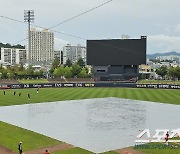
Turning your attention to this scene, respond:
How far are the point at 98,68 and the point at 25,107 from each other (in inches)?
2551

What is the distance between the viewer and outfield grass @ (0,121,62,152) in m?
26.2

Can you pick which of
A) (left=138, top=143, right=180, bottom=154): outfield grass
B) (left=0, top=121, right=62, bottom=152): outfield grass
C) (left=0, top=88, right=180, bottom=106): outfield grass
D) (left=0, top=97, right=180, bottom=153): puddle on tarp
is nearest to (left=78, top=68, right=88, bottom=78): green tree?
(left=0, top=88, right=180, bottom=106): outfield grass

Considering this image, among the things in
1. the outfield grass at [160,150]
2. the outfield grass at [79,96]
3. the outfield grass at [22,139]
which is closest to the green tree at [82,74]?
the outfield grass at [79,96]

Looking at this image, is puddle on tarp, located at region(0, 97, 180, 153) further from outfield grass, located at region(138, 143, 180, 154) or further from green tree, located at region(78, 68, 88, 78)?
green tree, located at region(78, 68, 88, 78)

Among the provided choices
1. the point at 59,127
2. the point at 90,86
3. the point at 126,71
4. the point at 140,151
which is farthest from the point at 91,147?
the point at 126,71

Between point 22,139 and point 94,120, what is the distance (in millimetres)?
12411

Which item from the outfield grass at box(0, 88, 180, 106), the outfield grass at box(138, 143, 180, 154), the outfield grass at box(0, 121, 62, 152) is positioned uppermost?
the outfield grass at box(0, 88, 180, 106)

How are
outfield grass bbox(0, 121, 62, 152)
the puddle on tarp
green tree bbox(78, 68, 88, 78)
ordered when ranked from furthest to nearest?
green tree bbox(78, 68, 88, 78) < the puddle on tarp < outfield grass bbox(0, 121, 62, 152)

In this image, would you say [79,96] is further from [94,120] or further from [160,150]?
[160,150]

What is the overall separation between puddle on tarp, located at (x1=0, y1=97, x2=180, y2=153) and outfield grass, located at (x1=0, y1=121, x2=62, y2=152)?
4.16 ft

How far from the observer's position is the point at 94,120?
3872 centimetres

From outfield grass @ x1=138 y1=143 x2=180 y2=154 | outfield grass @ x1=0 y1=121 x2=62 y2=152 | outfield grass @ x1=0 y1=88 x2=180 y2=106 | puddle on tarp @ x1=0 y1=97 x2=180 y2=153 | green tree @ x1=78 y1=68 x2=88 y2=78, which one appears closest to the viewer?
outfield grass @ x1=138 y1=143 x2=180 y2=154

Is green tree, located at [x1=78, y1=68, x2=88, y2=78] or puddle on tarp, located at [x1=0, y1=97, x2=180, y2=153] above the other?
green tree, located at [x1=78, y1=68, x2=88, y2=78]

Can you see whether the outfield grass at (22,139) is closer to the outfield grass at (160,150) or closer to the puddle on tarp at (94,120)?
the puddle on tarp at (94,120)
